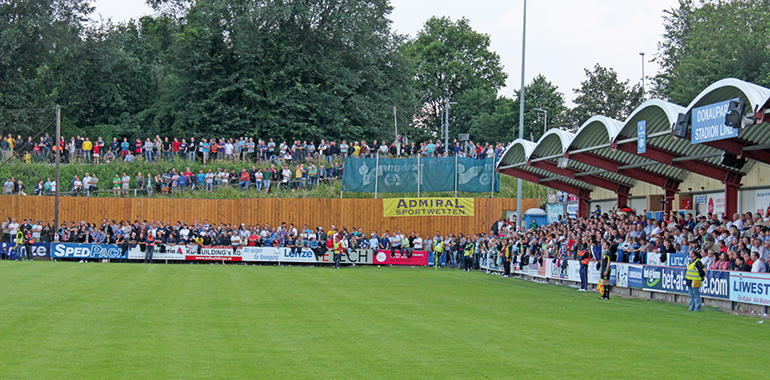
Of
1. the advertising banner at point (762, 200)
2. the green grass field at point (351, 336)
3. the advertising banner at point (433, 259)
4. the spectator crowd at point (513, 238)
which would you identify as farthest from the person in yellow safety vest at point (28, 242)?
the advertising banner at point (762, 200)

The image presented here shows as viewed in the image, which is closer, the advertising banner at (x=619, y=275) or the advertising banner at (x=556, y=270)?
the advertising banner at (x=619, y=275)

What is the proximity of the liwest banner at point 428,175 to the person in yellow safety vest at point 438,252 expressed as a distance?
374 cm

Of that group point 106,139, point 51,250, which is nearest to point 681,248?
point 51,250

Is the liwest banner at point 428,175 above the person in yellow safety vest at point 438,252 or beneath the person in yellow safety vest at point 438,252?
above

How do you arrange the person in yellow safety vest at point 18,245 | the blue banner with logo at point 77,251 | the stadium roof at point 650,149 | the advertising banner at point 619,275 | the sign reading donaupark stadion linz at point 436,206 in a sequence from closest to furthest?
the stadium roof at point 650,149 → the advertising banner at point 619,275 → the person in yellow safety vest at point 18,245 → the blue banner with logo at point 77,251 → the sign reading donaupark stadion linz at point 436,206

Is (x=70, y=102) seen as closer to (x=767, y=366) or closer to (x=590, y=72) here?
(x=590, y=72)

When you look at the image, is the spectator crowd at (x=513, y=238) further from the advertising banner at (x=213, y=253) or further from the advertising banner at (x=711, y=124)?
the advertising banner at (x=711, y=124)

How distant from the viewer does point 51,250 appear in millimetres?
36156

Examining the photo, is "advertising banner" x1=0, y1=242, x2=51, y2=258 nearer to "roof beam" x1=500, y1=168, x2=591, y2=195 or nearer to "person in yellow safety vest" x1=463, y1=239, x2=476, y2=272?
"person in yellow safety vest" x1=463, y1=239, x2=476, y2=272

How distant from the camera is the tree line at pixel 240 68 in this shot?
5419cm

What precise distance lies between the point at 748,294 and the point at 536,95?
197 ft

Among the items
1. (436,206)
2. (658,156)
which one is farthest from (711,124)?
(436,206)

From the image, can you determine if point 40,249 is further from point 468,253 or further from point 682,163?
point 682,163

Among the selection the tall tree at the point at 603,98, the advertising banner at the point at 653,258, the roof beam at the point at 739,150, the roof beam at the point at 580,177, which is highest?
the tall tree at the point at 603,98
